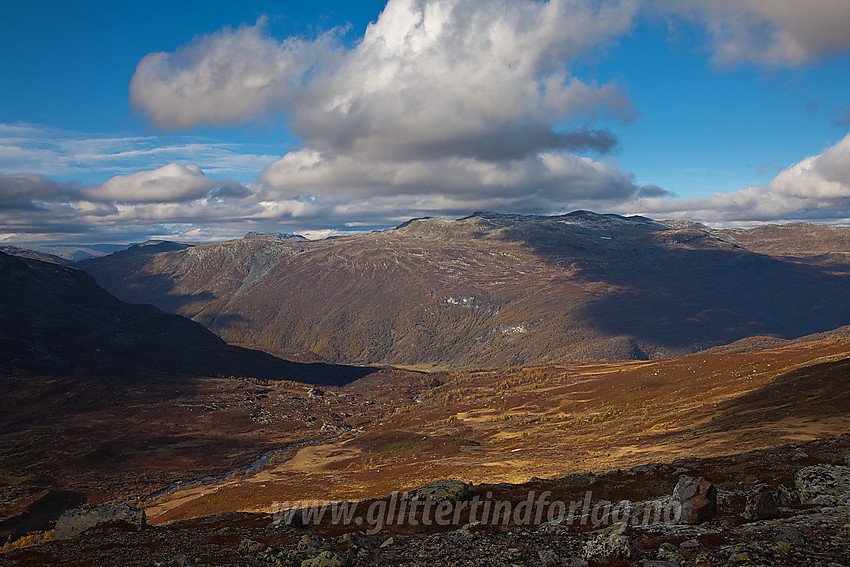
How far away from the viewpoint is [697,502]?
28.3 meters

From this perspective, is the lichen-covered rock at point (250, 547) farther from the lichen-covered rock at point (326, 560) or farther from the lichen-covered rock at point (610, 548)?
the lichen-covered rock at point (610, 548)

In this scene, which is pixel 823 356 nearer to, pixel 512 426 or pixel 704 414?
pixel 704 414

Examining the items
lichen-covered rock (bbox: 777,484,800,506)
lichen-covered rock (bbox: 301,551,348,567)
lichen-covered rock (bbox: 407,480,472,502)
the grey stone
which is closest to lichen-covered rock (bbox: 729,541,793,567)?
the grey stone

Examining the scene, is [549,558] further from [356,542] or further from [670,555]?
[356,542]

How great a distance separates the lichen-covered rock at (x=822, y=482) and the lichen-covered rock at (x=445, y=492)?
25331 mm

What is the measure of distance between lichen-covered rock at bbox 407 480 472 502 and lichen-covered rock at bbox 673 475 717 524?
67.5 feet

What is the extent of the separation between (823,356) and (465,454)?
110995mm

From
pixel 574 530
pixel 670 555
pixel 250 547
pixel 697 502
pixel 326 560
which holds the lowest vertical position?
pixel 250 547

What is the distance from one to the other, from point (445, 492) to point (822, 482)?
92.6 ft

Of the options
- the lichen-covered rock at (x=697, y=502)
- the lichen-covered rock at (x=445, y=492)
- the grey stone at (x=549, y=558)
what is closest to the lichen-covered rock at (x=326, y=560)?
the grey stone at (x=549, y=558)

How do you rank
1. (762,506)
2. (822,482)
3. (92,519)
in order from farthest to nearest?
(92,519) < (822,482) < (762,506)

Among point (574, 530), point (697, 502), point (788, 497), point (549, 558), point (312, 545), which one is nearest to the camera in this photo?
point (549, 558)

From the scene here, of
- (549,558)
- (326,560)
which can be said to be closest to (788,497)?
(549,558)

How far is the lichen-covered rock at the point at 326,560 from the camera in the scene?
2586 cm
